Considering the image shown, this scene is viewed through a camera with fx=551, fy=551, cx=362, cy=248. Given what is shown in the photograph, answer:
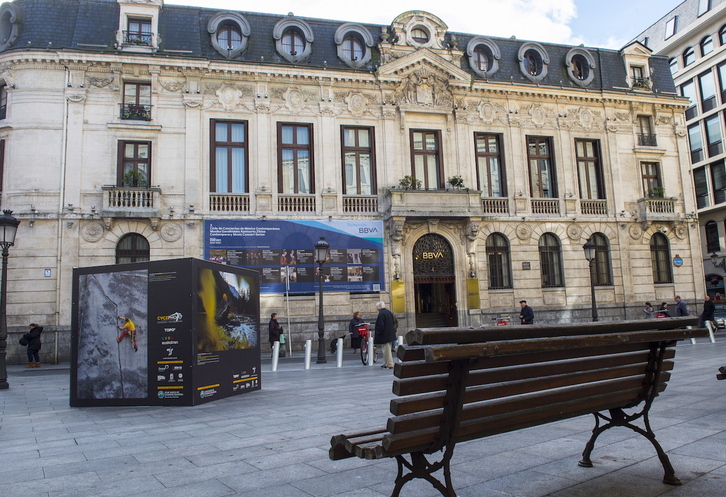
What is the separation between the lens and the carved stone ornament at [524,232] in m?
26.0

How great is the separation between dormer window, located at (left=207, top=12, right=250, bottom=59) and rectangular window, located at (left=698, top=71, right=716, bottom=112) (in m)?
35.8

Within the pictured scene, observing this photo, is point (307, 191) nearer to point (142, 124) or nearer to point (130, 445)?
point (142, 124)

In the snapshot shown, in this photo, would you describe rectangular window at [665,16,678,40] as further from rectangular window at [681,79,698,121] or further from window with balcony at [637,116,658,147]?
window with balcony at [637,116,658,147]

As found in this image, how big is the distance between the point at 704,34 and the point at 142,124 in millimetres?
41829

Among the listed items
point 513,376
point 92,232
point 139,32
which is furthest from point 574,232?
point 513,376

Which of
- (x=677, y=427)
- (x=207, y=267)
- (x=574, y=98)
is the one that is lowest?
(x=677, y=427)

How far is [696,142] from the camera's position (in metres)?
43.4

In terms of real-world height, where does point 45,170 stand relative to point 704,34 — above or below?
below


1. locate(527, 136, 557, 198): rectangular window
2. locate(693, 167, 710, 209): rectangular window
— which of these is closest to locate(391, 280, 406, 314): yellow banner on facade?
locate(527, 136, 557, 198): rectangular window

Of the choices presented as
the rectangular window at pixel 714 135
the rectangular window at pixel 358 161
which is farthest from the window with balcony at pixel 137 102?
the rectangular window at pixel 714 135

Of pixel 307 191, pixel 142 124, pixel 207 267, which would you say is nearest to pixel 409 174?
pixel 307 191

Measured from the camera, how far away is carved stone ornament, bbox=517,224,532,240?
25969 millimetres

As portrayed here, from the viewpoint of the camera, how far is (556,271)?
2642cm

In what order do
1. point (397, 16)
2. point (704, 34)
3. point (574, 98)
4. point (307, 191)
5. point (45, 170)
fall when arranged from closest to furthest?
point (45, 170) < point (307, 191) < point (397, 16) < point (574, 98) < point (704, 34)
